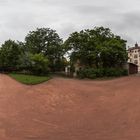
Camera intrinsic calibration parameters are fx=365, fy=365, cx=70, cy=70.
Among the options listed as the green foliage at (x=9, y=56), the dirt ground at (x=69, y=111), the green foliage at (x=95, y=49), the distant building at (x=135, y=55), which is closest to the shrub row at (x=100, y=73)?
the green foliage at (x=95, y=49)

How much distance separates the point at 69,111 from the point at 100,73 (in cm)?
2736

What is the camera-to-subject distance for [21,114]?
32.1 metres

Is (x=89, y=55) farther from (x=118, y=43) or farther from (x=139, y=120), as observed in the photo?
(x=139, y=120)

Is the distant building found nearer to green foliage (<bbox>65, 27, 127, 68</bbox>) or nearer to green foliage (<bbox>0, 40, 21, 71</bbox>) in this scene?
green foliage (<bbox>65, 27, 127, 68</bbox>)

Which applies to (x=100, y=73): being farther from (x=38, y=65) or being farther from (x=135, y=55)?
(x=135, y=55)

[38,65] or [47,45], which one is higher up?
[47,45]

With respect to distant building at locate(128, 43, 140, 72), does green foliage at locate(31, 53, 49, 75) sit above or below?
A: below

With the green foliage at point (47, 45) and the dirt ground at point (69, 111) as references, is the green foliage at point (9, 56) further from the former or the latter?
the dirt ground at point (69, 111)

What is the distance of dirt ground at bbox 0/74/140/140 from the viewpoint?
26.2 metres

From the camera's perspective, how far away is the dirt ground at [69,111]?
26.2 meters

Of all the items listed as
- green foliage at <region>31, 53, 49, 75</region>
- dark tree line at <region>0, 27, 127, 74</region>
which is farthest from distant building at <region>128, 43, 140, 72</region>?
green foliage at <region>31, 53, 49, 75</region>

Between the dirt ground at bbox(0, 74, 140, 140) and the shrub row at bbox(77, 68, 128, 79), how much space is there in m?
12.5

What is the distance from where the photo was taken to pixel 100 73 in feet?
198

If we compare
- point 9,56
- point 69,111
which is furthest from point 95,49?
point 69,111
